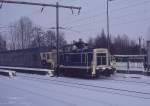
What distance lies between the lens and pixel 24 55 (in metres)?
52.6

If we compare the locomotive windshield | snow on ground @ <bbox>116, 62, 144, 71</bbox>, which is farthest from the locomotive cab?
snow on ground @ <bbox>116, 62, 144, 71</bbox>

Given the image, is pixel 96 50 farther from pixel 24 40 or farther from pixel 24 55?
pixel 24 40

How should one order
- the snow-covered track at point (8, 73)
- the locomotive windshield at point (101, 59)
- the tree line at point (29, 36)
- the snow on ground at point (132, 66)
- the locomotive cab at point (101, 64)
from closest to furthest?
the locomotive cab at point (101, 64) → the locomotive windshield at point (101, 59) → the snow-covered track at point (8, 73) → the snow on ground at point (132, 66) → the tree line at point (29, 36)

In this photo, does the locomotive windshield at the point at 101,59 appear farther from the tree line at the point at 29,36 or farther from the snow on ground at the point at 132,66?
the tree line at the point at 29,36

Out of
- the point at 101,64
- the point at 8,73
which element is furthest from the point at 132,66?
the point at 8,73

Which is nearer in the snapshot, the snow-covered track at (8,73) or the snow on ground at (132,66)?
the snow-covered track at (8,73)

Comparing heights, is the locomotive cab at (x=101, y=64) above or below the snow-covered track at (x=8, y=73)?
above

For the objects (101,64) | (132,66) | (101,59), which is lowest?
(132,66)

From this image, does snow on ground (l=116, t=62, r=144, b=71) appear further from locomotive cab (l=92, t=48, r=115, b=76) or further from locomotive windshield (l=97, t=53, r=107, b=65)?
locomotive windshield (l=97, t=53, r=107, b=65)

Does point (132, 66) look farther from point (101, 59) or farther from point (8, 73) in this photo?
point (8, 73)

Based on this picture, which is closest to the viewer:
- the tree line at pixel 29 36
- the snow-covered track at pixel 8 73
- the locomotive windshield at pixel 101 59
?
the locomotive windshield at pixel 101 59

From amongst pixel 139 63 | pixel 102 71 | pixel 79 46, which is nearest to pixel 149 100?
pixel 102 71

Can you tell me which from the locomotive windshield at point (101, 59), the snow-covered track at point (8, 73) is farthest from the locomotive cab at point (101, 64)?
the snow-covered track at point (8, 73)

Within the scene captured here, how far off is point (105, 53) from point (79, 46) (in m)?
3.30
